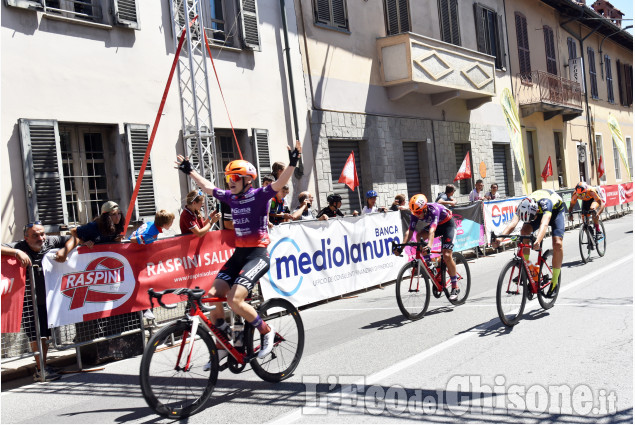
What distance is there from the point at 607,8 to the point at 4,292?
44.9m

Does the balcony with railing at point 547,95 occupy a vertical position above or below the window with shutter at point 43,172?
above

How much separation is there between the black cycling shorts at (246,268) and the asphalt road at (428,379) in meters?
0.99

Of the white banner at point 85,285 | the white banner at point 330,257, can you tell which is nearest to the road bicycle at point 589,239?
the white banner at point 330,257

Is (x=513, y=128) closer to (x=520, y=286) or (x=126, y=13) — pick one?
(x=126, y=13)

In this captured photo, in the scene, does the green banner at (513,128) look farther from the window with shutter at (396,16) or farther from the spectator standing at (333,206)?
the spectator standing at (333,206)

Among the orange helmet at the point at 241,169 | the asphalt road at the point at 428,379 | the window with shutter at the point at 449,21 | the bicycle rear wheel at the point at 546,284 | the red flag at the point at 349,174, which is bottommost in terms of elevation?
the asphalt road at the point at 428,379

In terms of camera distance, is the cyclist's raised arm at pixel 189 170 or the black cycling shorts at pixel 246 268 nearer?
the black cycling shorts at pixel 246 268

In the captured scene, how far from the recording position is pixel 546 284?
840cm

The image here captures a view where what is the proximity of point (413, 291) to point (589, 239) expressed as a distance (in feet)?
21.1

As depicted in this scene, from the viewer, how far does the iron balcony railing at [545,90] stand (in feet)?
89.1

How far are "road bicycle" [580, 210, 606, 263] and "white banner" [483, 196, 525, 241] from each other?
10.3 feet

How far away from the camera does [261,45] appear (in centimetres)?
1544

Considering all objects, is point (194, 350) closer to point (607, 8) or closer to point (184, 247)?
point (184, 247)

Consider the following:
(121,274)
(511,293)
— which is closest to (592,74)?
(511,293)
